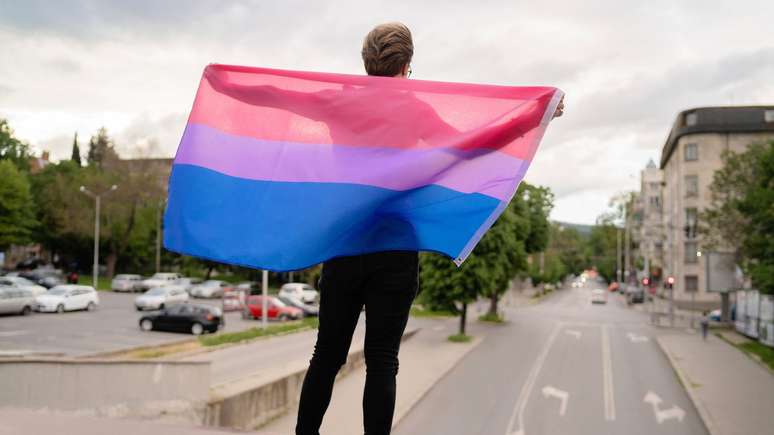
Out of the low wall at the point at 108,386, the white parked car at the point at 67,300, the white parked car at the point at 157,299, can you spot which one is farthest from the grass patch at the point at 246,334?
the low wall at the point at 108,386

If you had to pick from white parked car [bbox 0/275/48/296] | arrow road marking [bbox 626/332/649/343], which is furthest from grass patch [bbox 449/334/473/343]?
white parked car [bbox 0/275/48/296]

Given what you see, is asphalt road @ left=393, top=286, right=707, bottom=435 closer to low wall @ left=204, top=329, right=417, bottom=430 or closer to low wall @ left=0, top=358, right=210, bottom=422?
low wall @ left=204, top=329, right=417, bottom=430

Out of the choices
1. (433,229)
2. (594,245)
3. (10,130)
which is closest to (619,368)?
(433,229)

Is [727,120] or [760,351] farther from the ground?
[727,120]

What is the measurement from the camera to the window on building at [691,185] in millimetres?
70312

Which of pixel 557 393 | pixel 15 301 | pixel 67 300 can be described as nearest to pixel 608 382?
pixel 557 393

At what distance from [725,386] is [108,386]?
24.2m

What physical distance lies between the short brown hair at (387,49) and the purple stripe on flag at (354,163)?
40 cm

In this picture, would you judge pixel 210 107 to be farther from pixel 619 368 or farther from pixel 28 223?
pixel 28 223

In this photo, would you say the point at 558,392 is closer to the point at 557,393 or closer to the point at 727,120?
the point at 557,393

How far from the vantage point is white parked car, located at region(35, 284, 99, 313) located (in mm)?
38531

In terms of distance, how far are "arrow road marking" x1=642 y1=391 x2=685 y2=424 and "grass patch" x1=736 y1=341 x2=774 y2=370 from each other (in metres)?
8.49

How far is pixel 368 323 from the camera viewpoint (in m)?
2.97

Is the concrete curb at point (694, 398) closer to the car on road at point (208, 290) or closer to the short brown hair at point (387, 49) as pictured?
the short brown hair at point (387, 49)
